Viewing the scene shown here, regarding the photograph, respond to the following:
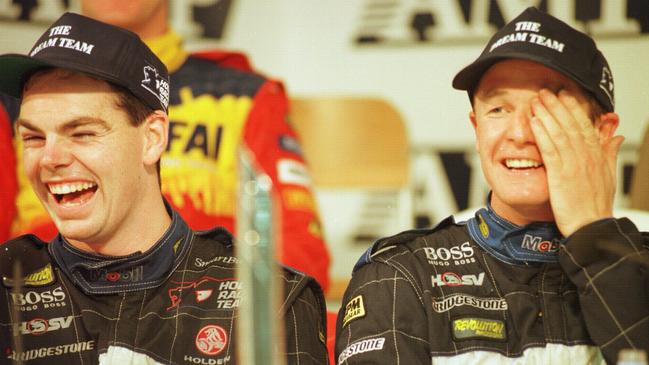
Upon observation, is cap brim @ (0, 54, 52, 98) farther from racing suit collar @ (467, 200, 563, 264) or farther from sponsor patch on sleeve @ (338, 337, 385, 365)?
racing suit collar @ (467, 200, 563, 264)

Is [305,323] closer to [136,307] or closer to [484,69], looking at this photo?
[136,307]

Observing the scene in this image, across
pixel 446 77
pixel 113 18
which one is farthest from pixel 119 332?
pixel 446 77

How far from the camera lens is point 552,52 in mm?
1525

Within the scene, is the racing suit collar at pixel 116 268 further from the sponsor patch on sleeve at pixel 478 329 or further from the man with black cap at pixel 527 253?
the sponsor patch on sleeve at pixel 478 329

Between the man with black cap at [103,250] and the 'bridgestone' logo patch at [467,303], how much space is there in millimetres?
188

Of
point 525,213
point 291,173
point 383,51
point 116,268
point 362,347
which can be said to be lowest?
point 362,347

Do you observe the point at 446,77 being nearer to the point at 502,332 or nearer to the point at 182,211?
the point at 182,211

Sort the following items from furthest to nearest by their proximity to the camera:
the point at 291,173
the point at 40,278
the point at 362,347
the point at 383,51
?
the point at 383,51, the point at 291,173, the point at 40,278, the point at 362,347

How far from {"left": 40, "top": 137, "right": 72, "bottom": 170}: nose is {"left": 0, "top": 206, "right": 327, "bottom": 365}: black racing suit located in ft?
0.46

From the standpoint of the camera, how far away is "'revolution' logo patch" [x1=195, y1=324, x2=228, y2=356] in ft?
4.85

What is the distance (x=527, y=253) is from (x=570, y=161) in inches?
6.1

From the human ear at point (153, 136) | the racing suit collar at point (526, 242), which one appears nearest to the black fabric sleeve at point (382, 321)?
the racing suit collar at point (526, 242)

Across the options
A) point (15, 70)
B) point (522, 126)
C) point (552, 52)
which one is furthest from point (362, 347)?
point (15, 70)

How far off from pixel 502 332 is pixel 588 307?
13 centimetres
